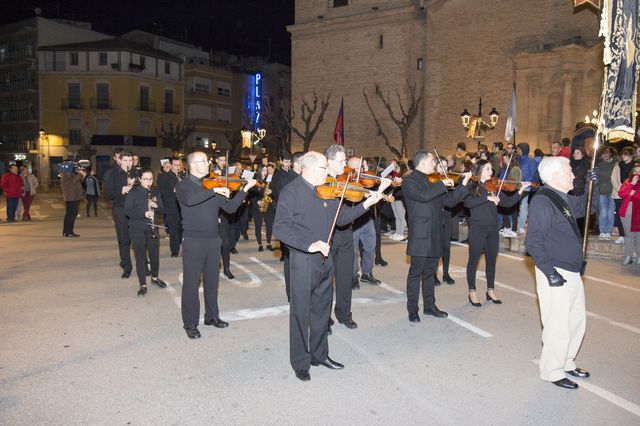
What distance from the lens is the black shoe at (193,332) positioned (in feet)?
20.1

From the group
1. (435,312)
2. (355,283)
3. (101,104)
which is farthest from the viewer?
(101,104)

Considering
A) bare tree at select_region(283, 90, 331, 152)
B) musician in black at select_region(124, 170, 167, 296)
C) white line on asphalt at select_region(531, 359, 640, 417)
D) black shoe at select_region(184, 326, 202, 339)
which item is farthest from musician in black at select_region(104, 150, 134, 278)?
bare tree at select_region(283, 90, 331, 152)

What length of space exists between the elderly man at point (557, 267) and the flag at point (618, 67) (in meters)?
3.44

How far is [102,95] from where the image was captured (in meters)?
52.6

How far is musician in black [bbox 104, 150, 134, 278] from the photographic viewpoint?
939cm

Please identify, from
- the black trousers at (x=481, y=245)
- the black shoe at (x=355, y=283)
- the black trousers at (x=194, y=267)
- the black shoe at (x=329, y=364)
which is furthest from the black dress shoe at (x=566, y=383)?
the black shoe at (x=355, y=283)

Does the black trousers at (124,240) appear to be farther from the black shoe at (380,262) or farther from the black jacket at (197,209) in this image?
the black shoe at (380,262)

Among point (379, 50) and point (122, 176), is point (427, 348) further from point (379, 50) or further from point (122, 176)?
point (379, 50)

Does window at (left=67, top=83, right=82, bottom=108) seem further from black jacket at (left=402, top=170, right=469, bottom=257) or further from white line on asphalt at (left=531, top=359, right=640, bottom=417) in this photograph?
white line on asphalt at (left=531, top=359, right=640, bottom=417)

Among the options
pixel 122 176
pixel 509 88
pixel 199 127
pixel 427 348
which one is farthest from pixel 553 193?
pixel 199 127

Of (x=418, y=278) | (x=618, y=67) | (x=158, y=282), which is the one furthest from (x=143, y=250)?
(x=618, y=67)

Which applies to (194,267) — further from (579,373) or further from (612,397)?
(612,397)

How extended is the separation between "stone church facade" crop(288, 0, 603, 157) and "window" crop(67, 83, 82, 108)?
2766 centimetres

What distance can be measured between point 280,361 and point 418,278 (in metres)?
2.36
